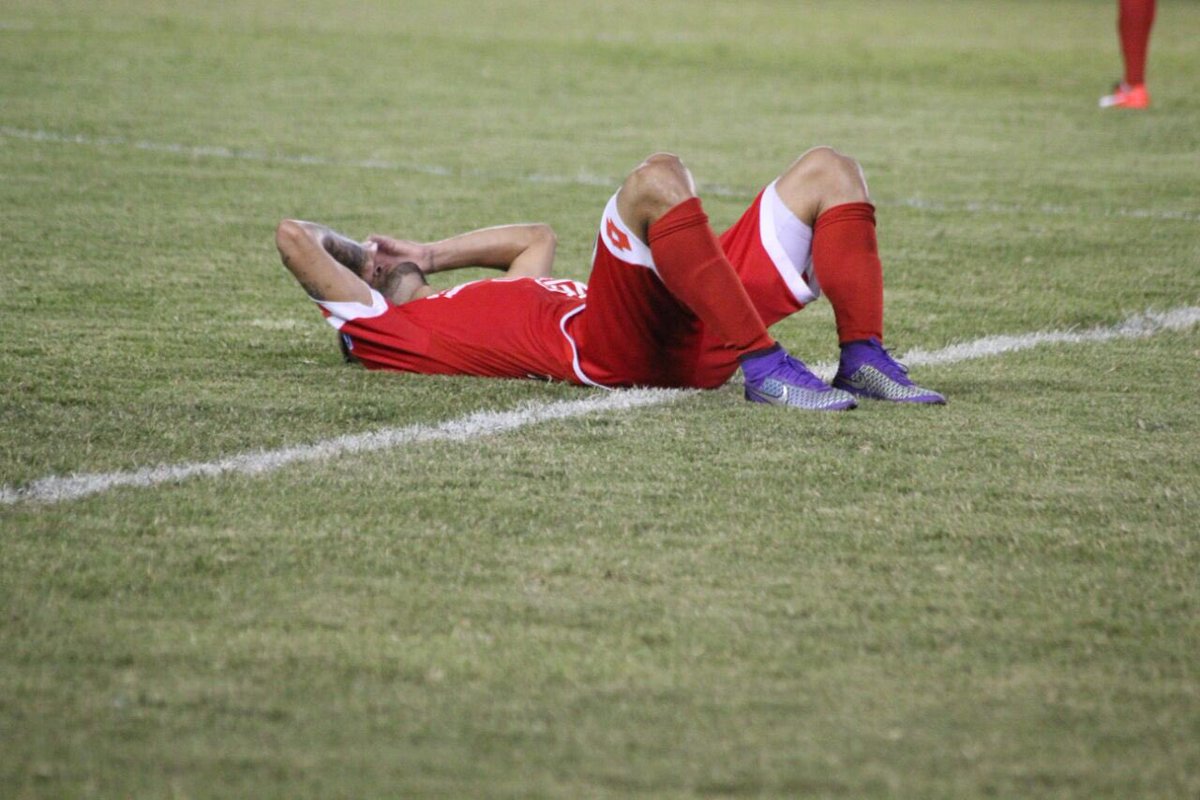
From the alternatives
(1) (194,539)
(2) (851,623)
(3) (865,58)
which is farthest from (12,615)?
(3) (865,58)

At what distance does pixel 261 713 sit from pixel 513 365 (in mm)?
2003

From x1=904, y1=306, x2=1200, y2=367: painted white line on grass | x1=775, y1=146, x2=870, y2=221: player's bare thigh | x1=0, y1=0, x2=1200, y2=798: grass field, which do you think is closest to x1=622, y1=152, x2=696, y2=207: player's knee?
x1=775, y1=146, x2=870, y2=221: player's bare thigh

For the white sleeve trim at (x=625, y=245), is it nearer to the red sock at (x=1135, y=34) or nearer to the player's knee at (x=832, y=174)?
the player's knee at (x=832, y=174)

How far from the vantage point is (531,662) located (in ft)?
7.88

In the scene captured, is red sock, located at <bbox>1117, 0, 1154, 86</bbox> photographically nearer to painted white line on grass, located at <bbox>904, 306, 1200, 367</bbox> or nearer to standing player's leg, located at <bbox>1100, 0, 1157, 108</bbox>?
standing player's leg, located at <bbox>1100, 0, 1157, 108</bbox>

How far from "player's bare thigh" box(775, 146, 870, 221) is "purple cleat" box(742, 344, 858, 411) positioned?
1.19 ft

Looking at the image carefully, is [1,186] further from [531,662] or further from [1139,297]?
Answer: [531,662]

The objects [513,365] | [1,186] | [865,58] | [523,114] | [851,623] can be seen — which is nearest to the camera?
[851,623]

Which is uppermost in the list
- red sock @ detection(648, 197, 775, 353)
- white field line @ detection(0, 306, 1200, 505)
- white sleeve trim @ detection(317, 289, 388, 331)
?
red sock @ detection(648, 197, 775, 353)

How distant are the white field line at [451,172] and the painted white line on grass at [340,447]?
3523 millimetres

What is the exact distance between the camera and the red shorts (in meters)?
3.90

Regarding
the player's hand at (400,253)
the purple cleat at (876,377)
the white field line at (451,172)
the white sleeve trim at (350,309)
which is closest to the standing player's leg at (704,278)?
the purple cleat at (876,377)

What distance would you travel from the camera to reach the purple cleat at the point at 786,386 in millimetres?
3822

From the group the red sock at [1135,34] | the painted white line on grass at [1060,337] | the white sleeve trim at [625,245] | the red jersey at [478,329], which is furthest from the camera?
the red sock at [1135,34]
